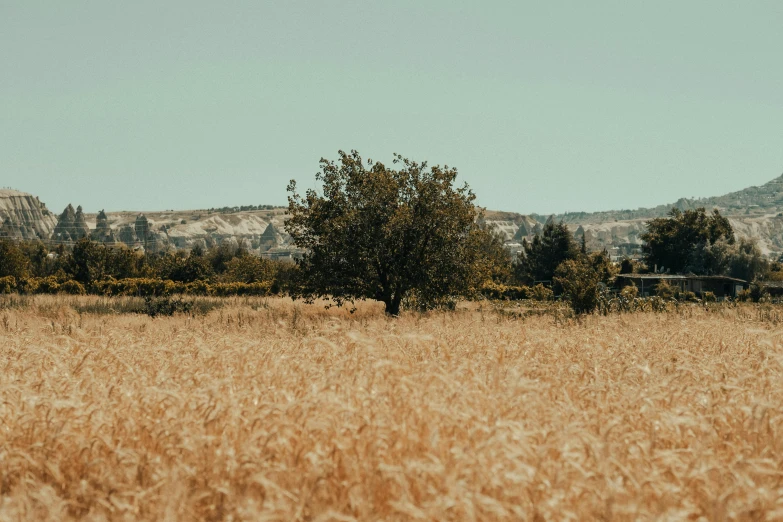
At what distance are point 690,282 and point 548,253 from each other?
15874 millimetres

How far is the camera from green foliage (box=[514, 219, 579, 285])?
85562mm

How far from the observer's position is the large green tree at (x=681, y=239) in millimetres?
98250

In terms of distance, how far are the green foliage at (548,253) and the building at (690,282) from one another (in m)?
7.25

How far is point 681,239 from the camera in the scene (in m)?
98.6

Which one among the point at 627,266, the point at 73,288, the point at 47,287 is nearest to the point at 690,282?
the point at 627,266

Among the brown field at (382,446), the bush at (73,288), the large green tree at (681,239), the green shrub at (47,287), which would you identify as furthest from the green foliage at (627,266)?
the brown field at (382,446)

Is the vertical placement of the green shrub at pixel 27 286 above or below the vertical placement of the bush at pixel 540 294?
above

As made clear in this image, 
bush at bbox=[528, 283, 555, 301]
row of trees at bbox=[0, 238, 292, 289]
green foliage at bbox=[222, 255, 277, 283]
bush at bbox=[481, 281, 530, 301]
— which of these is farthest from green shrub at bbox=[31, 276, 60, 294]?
bush at bbox=[528, 283, 555, 301]

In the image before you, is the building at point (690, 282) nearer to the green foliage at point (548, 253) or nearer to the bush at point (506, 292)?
the green foliage at point (548, 253)

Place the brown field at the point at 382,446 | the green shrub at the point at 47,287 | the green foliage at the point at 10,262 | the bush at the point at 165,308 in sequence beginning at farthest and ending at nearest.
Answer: the green foliage at the point at 10,262 → the green shrub at the point at 47,287 → the bush at the point at 165,308 → the brown field at the point at 382,446

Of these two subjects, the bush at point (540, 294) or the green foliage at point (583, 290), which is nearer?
the green foliage at point (583, 290)

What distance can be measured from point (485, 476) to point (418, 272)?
819 inches

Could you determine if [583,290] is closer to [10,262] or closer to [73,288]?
[73,288]

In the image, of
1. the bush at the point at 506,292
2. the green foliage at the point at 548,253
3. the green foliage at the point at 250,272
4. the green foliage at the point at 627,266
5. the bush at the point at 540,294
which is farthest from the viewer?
the green foliage at the point at 627,266
